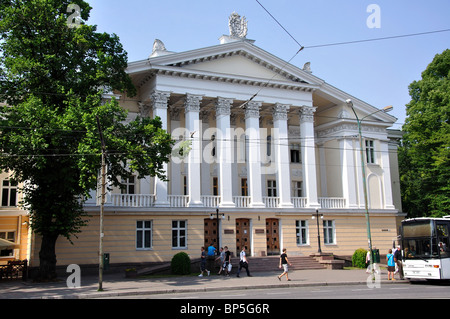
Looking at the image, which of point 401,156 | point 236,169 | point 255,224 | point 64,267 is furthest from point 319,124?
point 64,267

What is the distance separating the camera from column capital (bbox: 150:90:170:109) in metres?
31.4

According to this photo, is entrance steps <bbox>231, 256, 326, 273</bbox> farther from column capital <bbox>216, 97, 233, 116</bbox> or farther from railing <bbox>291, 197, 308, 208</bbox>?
column capital <bbox>216, 97, 233, 116</bbox>

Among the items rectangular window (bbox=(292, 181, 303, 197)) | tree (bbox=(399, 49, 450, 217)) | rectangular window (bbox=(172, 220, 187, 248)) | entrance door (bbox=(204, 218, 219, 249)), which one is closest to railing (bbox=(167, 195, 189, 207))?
rectangular window (bbox=(172, 220, 187, 248))

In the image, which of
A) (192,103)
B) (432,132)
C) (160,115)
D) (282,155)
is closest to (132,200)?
(160,115)

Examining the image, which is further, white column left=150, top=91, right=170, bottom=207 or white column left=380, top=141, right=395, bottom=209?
white column left=380, top=141, right=395, bottom=209

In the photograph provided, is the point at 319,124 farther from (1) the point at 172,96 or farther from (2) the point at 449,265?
(2) the point at 449,265

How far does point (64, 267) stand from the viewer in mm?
27188

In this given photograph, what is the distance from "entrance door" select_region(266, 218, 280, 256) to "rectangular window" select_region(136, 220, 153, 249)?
9.35m

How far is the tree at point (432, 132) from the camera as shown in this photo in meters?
38.9

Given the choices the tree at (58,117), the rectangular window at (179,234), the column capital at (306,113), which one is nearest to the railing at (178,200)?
the rectangular window at (179,234)

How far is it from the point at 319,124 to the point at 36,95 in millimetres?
26180

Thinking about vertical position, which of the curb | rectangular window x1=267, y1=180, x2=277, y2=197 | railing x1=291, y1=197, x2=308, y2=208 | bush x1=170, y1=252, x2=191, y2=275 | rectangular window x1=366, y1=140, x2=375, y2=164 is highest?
rectangular window x1=366, y1=140, x2=375, y2=164

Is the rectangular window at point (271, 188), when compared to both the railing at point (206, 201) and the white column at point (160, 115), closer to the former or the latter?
the railing at point (206, 201)

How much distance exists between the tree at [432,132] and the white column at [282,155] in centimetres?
1336
